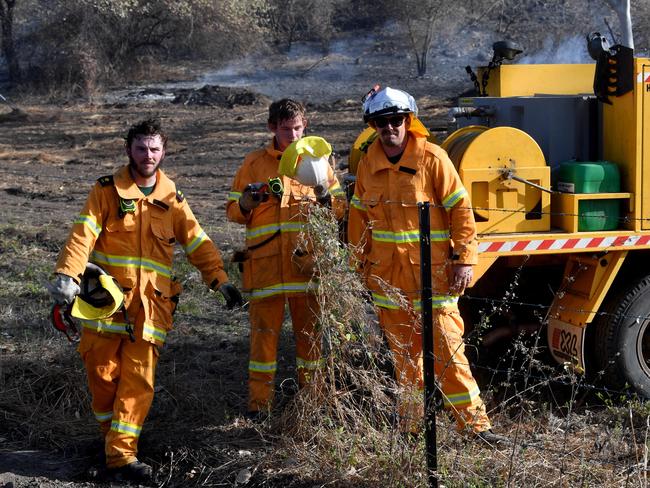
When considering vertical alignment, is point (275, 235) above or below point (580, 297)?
above

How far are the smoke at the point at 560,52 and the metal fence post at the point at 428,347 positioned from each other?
24041mm

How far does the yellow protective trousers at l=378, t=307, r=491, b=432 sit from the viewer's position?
4754mm

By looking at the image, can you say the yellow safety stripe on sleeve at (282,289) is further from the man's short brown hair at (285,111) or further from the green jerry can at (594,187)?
the green jerry can at (594,187)

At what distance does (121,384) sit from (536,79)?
3.47 meters

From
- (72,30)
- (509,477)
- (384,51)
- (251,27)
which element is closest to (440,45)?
(384,51)

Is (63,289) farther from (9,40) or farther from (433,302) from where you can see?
(9,40)

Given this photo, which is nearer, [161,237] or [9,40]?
[161,237]

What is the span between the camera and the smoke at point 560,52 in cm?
2786

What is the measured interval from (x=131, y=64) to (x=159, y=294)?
2592cm

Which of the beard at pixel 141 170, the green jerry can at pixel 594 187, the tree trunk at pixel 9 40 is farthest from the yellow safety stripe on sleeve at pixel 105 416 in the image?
the tree trunk at pixel 9 40

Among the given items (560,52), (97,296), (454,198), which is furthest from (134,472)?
(560,52)

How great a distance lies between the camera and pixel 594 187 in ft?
17.6

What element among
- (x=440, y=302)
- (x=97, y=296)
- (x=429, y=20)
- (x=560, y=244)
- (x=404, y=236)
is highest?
(x=429, y=20)

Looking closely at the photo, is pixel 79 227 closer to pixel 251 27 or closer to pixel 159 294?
pixel 159 294
